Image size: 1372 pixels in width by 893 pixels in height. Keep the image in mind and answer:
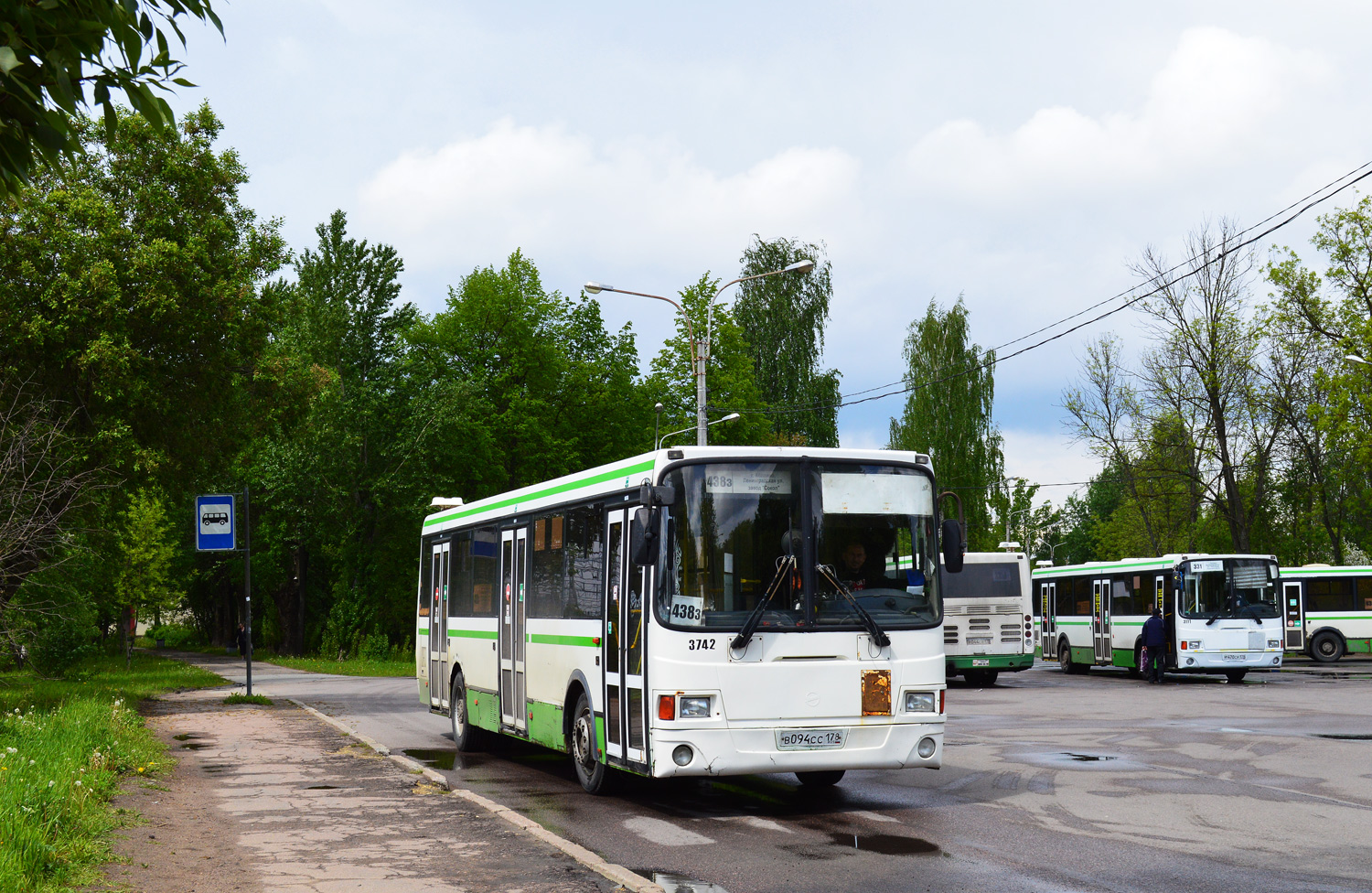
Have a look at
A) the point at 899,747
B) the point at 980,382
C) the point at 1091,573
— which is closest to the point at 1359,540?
the point at 980,382

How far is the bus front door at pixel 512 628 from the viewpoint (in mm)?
14609

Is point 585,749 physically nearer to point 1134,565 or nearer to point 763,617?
point 763,617

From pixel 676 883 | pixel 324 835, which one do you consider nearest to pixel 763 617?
pixel 676 883

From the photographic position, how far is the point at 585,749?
12516 mm

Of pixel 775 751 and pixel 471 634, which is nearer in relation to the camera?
pixel 775 751

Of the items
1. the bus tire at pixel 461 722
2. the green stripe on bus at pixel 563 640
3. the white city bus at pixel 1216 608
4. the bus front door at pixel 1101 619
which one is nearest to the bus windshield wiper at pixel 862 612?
the green stripe on bus at pixel 563 640

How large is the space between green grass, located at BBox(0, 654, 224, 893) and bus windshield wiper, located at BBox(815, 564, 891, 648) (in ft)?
18.4

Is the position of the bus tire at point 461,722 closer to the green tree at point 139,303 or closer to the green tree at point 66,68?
the green tree at point 139,303

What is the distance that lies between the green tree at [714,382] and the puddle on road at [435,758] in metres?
37.3

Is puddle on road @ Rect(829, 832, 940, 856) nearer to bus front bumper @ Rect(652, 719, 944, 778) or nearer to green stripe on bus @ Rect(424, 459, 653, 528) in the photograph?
bus front bumper @ Rect(652, 719, 944, 778)

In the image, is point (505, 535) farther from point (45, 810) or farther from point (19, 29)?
point (19, 29)

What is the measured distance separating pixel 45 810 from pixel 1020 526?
10202cm

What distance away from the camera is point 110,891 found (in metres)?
7.38

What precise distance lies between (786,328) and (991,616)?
30.4 meters
